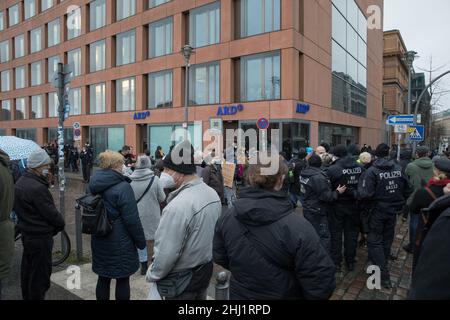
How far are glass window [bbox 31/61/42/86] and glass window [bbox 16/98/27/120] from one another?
309cm

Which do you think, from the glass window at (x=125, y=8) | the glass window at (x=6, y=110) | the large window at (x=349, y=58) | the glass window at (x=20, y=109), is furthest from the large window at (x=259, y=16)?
the glass window at (x=6, y=110)

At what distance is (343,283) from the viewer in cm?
505

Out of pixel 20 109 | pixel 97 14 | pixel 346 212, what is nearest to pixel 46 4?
pixel 97 14

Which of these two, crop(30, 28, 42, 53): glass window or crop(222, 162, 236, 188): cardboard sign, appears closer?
crop(222, 162, 236, 188): cardboard sign

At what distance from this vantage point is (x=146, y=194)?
5129 millimetres

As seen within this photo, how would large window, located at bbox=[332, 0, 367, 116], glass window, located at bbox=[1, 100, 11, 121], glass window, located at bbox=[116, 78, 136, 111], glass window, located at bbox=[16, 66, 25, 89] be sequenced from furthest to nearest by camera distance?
glass window, located at bbox=[1, 100, 11, 121] < glass window, located at bbox=[16, 66, 25, 89] < glass window, located at bbox=[116, 78, 136, 111] < large window, located at bbox=[332, 0, 367, 116]

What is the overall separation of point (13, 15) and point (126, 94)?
2601 cm

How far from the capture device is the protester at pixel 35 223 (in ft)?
12.3

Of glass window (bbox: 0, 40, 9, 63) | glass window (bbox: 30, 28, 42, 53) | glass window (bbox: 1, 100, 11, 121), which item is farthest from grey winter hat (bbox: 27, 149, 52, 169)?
glass window (bbox: 0, 40, 9, 63)

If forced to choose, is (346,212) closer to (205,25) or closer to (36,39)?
(205,25)

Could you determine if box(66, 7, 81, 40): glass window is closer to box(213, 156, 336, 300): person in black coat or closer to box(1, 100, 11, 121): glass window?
box(1, 100, 11, 121): glass window

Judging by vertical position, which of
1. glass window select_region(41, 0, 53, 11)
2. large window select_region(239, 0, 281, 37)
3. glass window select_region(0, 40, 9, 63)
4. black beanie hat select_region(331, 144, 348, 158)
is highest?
glass window select_region(41, 0, 53, 11)

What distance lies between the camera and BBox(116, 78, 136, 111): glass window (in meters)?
26.8
